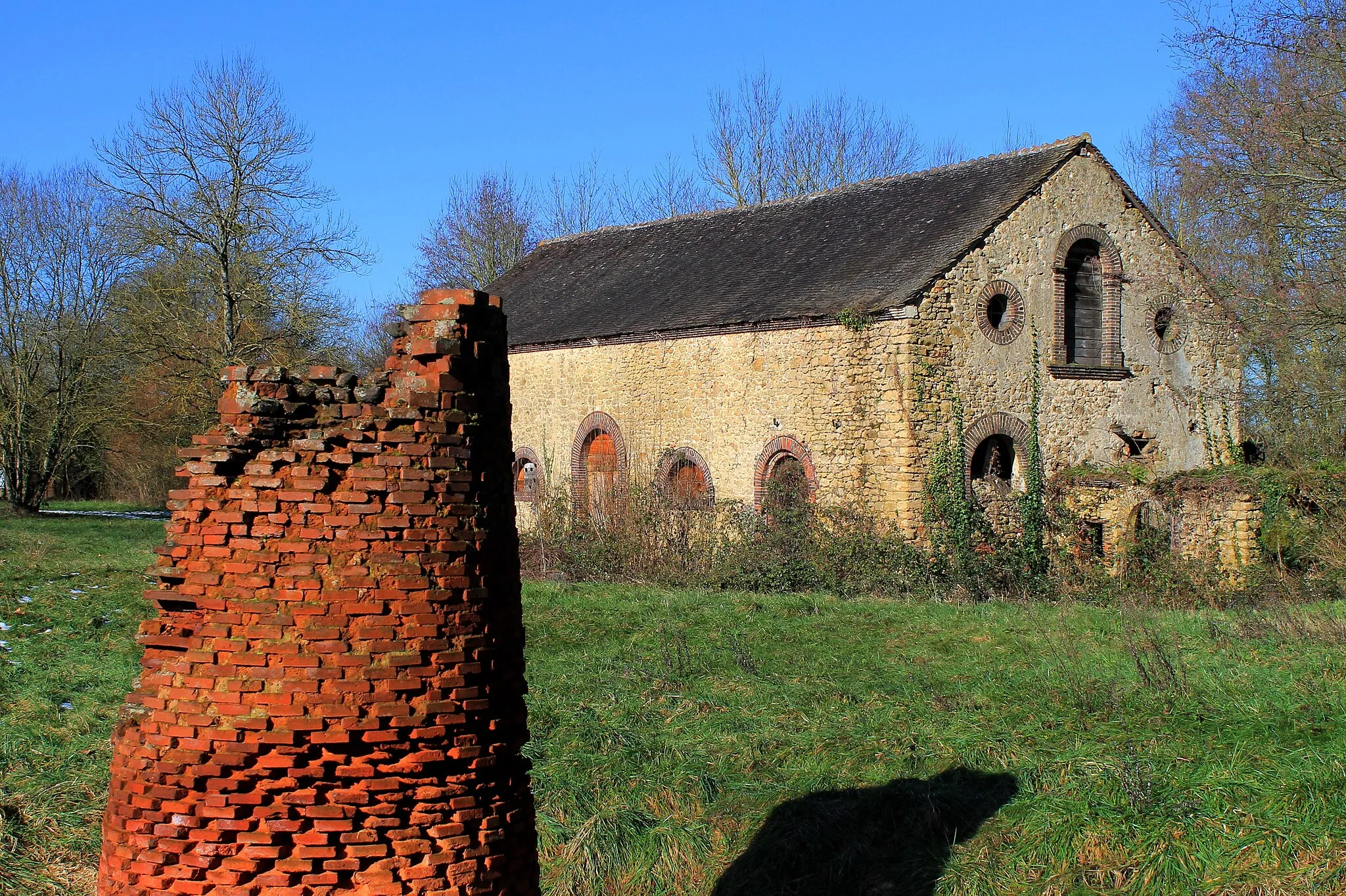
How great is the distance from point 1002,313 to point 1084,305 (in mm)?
2165

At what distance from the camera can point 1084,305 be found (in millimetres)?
19469

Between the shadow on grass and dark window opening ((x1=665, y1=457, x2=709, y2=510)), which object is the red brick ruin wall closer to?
the shadow on grass

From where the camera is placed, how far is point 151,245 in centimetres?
2572

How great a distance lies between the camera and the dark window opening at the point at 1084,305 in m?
19.2

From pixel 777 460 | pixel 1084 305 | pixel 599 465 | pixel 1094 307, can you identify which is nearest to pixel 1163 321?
pixel 1094 307

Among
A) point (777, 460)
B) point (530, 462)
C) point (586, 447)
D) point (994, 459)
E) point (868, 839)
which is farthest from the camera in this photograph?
point (530, 462)

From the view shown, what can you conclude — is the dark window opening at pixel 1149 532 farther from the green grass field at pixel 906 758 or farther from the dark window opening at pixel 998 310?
the green grass field at pixel 906 758

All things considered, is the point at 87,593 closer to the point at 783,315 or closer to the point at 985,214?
the point at 783,315

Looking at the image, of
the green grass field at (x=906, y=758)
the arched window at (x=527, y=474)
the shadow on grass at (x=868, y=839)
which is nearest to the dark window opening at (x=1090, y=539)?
the green grass field at (x=906, y=758)

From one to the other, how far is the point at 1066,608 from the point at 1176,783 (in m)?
5.94

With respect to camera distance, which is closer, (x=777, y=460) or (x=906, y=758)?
(x=906, y=758)

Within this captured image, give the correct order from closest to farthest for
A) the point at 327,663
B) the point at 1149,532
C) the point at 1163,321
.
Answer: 1. the point at 327,663
2. the point at 1149,532
3. the point at 1163,321

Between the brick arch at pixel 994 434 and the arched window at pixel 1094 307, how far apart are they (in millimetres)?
1656

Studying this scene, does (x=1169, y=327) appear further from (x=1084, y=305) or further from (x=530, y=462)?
(x=530, y=462)
